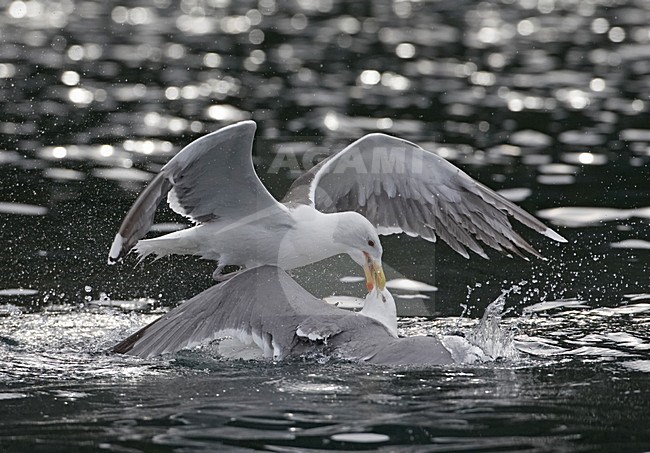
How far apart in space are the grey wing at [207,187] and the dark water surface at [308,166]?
88cm

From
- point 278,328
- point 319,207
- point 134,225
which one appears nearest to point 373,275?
point 278,328

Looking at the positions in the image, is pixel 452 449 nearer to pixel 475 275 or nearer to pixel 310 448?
pixel 310 448

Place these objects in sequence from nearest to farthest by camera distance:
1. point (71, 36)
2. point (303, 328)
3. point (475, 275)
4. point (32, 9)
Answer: point (303, 328) < point (475, 275) < point (71, 36) < point (32, 9)

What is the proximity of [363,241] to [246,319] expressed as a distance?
1.22 metres

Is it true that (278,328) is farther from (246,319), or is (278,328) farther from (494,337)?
(494,337)

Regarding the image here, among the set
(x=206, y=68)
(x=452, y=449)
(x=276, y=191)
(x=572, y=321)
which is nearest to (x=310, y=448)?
(x=452, y=449)

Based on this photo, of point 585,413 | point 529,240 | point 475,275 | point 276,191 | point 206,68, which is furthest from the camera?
point 206,68

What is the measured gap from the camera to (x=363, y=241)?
357 inches

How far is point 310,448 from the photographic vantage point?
6.41m

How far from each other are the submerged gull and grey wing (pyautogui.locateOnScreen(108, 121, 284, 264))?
24.6 inches

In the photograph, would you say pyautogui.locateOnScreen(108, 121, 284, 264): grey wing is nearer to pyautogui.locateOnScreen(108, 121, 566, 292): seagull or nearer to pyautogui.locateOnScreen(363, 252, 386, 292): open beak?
pyautogui.locateOnScreen(108, 121, 566, 292): seagull

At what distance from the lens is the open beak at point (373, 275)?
29.1 feet

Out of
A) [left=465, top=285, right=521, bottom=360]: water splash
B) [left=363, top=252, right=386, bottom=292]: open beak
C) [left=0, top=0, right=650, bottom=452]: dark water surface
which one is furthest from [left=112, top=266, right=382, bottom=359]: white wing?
[left=465, top=285, right=521, bottom=360]: water splash

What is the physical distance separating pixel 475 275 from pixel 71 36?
1280 cm
